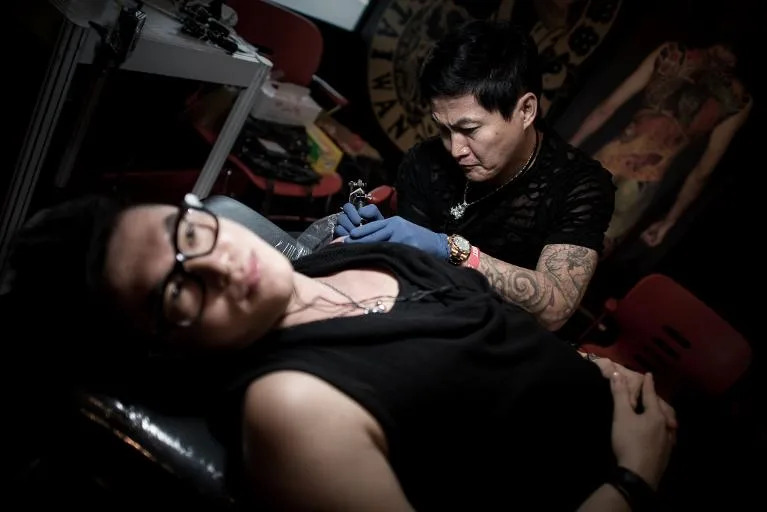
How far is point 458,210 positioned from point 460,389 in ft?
4.17

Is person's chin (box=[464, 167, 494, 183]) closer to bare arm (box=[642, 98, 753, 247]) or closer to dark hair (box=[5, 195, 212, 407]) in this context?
dark hair (box=[5, 195, 212, 407])

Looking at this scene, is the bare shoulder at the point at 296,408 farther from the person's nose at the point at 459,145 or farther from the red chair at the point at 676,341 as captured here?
the red chair at the point at 676,341

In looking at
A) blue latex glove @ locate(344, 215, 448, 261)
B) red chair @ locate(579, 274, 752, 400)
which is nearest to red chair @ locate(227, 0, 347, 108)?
blue latex glove @ locate(344, 215, 448, 261)

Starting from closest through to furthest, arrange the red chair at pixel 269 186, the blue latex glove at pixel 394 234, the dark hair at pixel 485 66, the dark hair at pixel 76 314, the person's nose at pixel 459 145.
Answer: the dark hair at pixel 76 314
the blue latex glove at pixel 394 234
the dark hair at pixel 485 66
the person's nose at pixel 459 145
the red chair at pixel 269 186

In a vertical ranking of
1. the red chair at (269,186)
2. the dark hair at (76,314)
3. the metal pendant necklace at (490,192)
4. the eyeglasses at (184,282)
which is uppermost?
the metal pendant necklace at (490,192)

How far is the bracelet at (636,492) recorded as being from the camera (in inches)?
43.5

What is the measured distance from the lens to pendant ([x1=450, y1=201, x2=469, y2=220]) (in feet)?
7.02

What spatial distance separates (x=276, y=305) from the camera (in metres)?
1.01

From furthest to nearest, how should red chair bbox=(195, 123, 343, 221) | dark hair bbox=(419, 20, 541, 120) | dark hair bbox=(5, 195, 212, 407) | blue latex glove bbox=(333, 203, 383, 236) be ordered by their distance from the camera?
red chair bbox=(195, 123, 343, 221)
dark hair bbox=(419, 20, 541, 120)
blue latex glove bbox=(333, 203, 383, 236)
dark hair bbox=(5, 195, 212, 407)

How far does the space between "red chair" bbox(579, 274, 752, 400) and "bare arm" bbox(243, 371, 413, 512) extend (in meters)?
1.99

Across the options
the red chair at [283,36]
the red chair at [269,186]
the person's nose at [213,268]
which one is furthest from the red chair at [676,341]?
the red chair at [283,36]

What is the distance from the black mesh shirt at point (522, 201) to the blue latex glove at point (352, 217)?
55 centimetres

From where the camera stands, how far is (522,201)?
1999 millimetres

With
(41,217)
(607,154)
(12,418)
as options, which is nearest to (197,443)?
(41,217)
